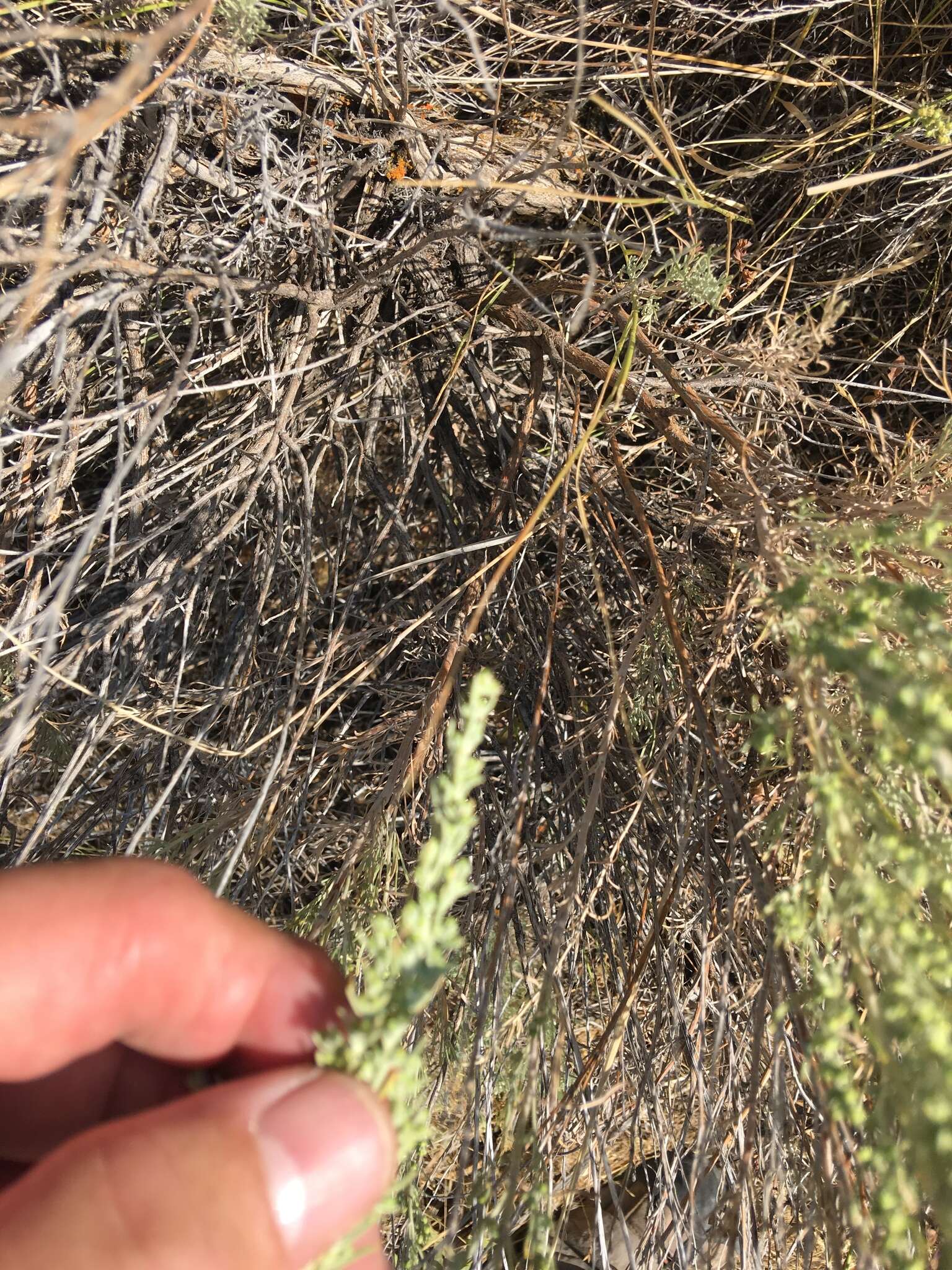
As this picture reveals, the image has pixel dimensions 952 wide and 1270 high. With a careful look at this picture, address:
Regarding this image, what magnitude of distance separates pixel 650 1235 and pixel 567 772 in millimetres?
685

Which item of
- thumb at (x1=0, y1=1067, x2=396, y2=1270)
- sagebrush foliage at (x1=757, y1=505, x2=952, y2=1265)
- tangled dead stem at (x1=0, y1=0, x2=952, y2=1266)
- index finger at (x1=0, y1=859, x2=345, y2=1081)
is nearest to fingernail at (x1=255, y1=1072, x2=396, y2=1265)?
thumb at (x1=0, y1=1067, x2=396, y2=1270)

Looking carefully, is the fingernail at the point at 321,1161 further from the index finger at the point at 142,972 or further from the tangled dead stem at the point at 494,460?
the tangled dead stem at the point at 494,460

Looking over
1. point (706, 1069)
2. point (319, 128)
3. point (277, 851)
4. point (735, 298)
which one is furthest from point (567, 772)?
point (319, 128)

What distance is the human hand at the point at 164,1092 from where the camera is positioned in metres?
0.77

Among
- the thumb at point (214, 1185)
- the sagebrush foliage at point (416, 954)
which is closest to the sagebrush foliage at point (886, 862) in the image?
the sagebrush foliage at point (416, 954)

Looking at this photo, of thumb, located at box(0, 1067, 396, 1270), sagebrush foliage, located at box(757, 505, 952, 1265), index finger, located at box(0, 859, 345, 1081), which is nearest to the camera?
sagebrush foliage, located at box(757, 505, 952, 1265)

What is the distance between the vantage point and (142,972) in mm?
1030

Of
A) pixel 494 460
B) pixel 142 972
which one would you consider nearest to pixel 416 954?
pixel 142 972

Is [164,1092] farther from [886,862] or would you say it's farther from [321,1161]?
[886,862]

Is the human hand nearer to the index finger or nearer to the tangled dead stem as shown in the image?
the index finger

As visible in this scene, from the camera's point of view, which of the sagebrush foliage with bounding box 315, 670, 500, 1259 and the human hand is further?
the human hand

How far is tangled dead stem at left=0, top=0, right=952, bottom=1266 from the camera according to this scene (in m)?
1.20

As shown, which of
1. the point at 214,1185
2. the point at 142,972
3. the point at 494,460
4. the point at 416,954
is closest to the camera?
the point at 416,954

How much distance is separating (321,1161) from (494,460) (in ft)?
3.82
